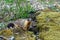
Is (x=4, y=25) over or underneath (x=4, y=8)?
underneath

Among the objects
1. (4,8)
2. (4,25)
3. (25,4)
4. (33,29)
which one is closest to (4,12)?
(4,8)

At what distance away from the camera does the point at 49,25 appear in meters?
3.28

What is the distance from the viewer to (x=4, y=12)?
4.18m

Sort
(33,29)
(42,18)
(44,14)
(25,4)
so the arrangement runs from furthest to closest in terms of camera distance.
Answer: (25,4)
(44,14)
(42,18)
(33,29)

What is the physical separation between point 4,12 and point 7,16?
0.58 ft

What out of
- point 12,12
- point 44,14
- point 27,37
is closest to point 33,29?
point 27,37

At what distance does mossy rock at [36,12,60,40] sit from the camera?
9.57ft

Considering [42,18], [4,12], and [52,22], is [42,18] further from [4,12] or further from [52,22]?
[4,12]

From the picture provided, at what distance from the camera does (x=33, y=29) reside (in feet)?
10.7

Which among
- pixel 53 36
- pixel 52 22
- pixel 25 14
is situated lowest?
pixel 53 36

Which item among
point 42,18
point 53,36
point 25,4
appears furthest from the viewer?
point 25,4

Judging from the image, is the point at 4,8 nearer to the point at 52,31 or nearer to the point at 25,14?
the point at 25,14

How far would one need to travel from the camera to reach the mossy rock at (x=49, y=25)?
2916mm

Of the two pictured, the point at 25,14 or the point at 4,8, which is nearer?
the point at 25,14
